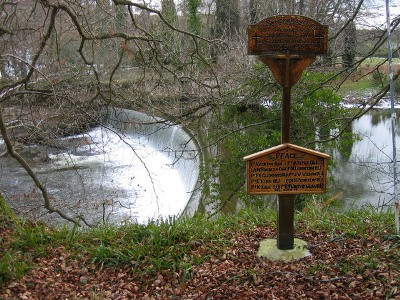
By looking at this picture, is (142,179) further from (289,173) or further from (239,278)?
(239,278)

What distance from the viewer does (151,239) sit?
423 centimetres

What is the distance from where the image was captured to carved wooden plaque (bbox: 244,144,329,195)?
12.9 ft

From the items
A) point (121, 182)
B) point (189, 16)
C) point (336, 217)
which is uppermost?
point (189, 16)

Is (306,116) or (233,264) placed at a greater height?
(306,116)

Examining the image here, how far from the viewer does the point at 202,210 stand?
9.98 meters

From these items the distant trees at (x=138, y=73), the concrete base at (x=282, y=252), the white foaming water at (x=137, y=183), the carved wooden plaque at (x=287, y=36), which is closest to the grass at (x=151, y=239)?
the concrete base at (x=282, y=252)

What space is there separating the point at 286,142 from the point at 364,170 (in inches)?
409

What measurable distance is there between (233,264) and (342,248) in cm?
99

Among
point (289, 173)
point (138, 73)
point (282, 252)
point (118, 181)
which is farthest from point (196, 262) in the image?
point (118, 181)

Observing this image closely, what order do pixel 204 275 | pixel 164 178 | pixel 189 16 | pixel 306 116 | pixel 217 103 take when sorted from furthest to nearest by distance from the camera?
pixel 189 16
pixel 164 178
pixel 306 116
pixel 217 103
pixel 204 275

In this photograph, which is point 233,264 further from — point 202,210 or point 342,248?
point 202,210

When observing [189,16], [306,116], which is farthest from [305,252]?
[189,16]

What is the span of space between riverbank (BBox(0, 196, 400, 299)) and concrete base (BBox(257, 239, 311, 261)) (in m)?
0.07

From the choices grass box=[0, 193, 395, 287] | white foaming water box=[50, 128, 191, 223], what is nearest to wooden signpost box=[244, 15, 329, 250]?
grass box=[0, 193, 395, 287]
